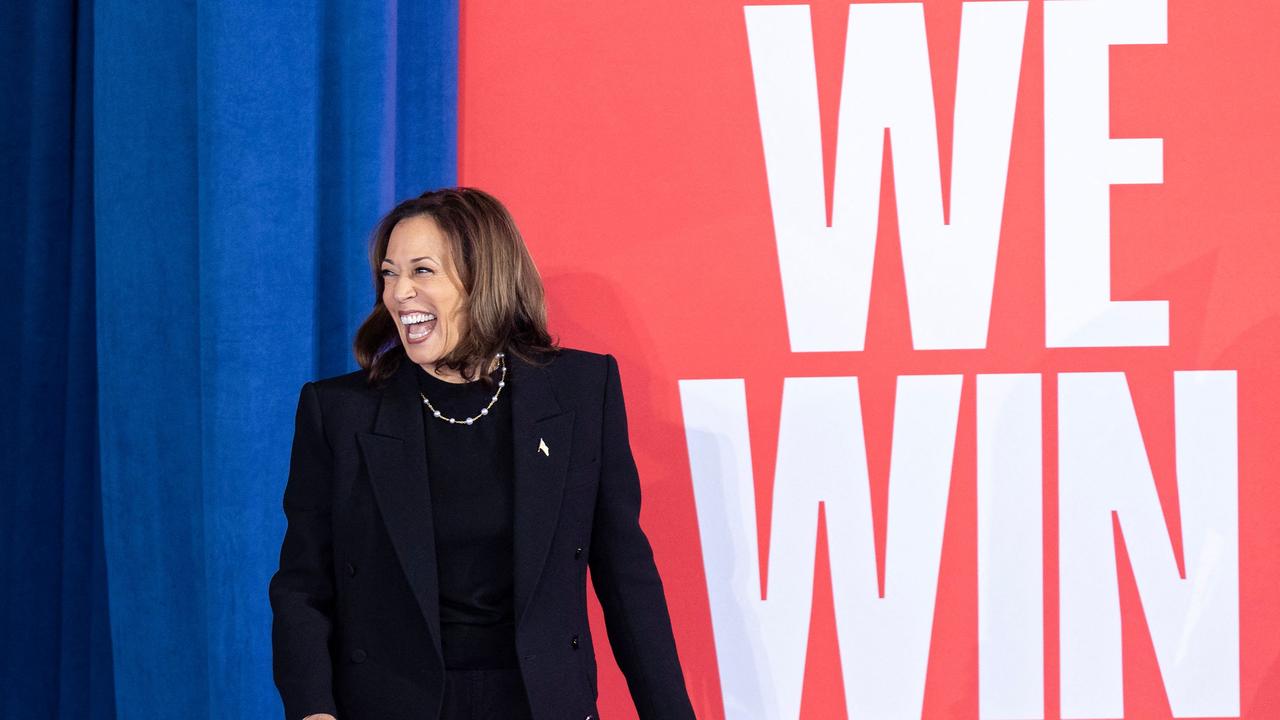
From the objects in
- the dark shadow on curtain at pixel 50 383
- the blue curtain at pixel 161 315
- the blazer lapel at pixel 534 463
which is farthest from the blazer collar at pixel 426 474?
the dark shadow on curtain at pixel 50 383

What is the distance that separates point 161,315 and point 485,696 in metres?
0.95

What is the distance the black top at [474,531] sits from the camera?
1.53 m

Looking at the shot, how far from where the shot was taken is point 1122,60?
2.49 meters

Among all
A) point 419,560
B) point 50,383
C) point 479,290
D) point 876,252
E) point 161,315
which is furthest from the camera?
point 876,252

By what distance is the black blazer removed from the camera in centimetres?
150

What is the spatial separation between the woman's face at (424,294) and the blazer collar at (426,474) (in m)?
0.07

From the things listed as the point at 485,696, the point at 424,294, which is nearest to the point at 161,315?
the point at 424,294

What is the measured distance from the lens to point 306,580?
5.10 feet

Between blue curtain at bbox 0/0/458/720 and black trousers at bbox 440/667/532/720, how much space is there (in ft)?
2.16

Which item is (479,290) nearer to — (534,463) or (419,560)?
(534,463)

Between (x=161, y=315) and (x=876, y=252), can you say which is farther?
(x=876, y=252)

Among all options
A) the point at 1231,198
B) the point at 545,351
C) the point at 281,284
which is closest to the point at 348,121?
the point at 281,284

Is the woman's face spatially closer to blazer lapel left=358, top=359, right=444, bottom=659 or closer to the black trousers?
blazer lapel left=358, top=359, right=444, bottom=659

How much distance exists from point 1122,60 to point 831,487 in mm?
1040
